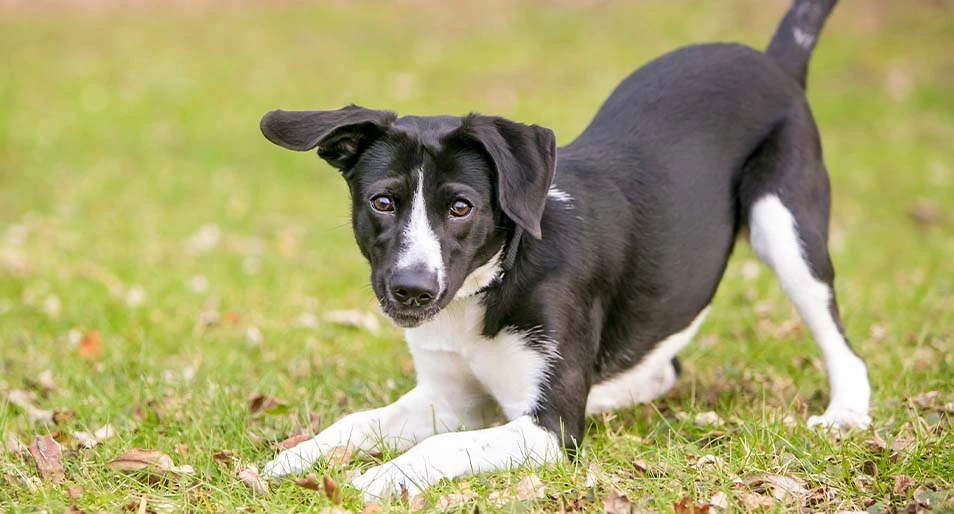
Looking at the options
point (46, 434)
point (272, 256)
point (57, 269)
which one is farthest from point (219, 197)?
point (46, 434)

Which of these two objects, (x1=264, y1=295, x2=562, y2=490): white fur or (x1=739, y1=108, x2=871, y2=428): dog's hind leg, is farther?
(x1=739, y1=108, x2=871, y2=428): dog's hind leg

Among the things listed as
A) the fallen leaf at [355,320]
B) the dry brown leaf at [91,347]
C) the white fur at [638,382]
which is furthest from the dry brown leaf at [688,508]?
the dry brown leaf at [91,347]

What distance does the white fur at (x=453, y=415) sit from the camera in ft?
12.4

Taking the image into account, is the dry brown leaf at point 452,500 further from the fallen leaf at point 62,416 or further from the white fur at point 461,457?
the fallen leaf at point 62,416

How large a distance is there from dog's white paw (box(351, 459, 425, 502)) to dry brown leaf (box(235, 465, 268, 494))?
0.29 m

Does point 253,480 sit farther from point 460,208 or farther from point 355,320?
point 355,320

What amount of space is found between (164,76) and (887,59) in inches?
370

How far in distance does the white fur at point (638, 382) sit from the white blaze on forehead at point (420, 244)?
48.4 inches

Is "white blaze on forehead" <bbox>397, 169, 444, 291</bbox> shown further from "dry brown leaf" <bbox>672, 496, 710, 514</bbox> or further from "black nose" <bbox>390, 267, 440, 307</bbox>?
"dry brown leaf" <bbox>672, 496, 710, 514</bbox>

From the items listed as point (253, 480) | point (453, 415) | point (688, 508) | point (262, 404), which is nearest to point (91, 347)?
point (262, 404)

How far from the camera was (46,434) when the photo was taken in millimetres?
4430

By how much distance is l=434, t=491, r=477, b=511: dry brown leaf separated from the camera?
3.54 meters

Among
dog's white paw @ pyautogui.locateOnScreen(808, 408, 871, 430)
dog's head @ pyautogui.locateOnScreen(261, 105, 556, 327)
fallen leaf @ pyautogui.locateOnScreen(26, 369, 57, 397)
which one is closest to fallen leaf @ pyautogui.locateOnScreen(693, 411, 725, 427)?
dog's white paw @ pyautogui.locateOnScreen(808, 408, 871, 430)

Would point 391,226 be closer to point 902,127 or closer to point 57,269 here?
point 57,269
